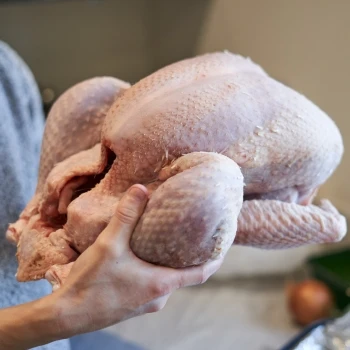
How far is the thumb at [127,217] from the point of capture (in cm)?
46

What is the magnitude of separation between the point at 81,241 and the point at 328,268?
112 centimetres

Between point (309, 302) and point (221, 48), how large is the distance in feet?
2.90

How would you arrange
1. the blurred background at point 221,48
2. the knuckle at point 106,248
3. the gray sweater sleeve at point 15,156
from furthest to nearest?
the blurred background at point 221,48 → the gray sweater sleeve at point 15,156 → the knuckle at point 106,248

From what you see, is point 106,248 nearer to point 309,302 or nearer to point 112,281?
point 112,281

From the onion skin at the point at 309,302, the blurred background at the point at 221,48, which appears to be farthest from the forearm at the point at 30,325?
the onion skin at the point at 309,302

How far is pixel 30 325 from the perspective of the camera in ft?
1.53

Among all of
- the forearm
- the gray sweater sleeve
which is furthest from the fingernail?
the gray sweater sleeve

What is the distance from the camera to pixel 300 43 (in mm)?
1447

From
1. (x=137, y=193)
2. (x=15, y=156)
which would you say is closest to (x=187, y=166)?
(x=137, y=193)

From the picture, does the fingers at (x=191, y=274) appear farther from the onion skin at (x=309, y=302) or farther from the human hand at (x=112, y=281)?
the onion skin at (x=309, y=302)

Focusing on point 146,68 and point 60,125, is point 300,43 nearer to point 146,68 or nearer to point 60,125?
point 146,68

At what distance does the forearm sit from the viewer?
1.50 ft

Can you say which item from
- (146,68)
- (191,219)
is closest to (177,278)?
(191,219)

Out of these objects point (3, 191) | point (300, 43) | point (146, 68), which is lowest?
point (146, 68)
